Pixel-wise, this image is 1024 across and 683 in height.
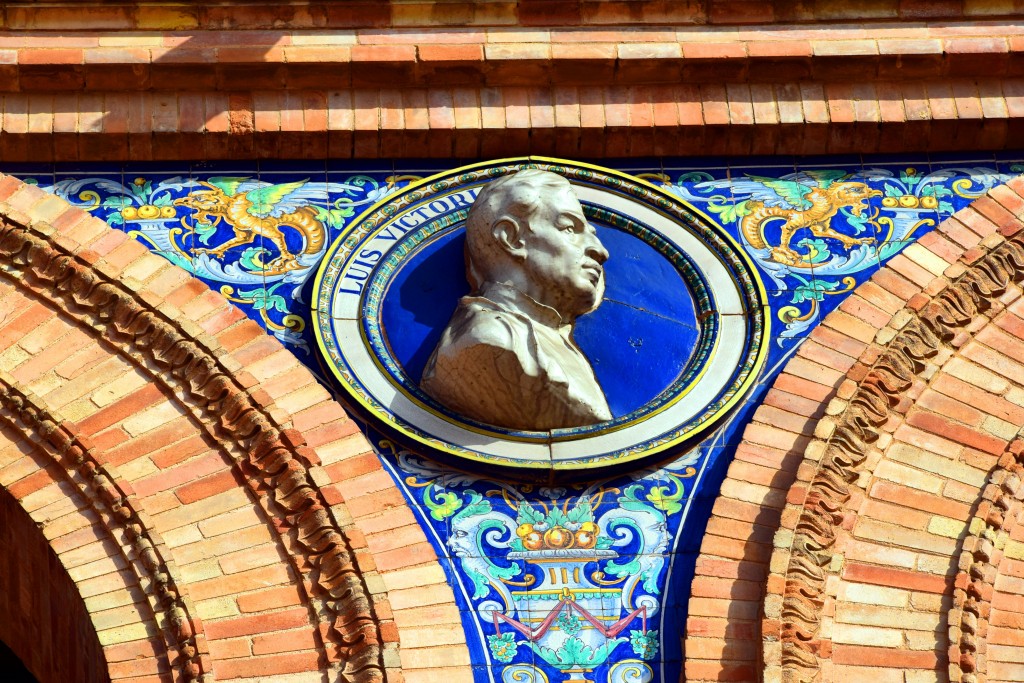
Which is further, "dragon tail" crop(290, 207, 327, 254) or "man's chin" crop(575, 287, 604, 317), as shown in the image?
"dragon tail" crop(290, 207, 327, 254)

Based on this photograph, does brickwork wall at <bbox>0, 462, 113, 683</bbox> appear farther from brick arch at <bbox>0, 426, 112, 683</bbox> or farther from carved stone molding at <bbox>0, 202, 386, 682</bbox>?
carved stone molding at <bbox>0, 202, 386, 682</bbox>

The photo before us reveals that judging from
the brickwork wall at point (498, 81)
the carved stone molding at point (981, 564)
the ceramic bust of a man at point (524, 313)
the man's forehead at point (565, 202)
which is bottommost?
the carved stone molding at point (981, 564)

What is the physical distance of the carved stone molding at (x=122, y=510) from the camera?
8258 mm

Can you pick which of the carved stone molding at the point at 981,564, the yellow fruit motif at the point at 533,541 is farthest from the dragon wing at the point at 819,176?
the yellow fruit motif at the point at 533,541

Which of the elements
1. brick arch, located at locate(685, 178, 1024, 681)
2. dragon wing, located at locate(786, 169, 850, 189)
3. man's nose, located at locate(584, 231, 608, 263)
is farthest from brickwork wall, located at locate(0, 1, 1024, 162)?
brick arch, located at locate(685, 178, 1024, 681)

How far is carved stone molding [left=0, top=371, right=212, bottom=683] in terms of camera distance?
8.26 meters

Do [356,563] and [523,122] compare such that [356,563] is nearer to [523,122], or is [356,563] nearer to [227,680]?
[227,680]

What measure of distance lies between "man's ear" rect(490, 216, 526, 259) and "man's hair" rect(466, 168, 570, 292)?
0.04 feet

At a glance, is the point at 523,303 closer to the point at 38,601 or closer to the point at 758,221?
the point at 758,221

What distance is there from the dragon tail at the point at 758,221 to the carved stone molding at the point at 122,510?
323cm

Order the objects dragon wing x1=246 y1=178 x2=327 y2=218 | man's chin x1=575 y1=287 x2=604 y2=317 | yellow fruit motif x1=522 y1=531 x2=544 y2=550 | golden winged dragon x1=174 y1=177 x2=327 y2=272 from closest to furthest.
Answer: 1. yellow fruit motif x1=522 y1=531 x2=544 y2=550
2. man's chin x1=575 y1=287 x2=604 y2=317
3. golden winged dragon x1=174 y1=177 x2=327 y2=272
4. dragon wing x1=246 y1=178 x2=327 y2=218

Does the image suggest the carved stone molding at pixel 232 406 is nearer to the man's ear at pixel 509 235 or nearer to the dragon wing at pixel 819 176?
the man's ear at pixel 509 235

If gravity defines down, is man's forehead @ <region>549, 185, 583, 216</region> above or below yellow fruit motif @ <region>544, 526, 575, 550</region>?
above

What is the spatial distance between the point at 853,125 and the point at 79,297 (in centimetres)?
386
